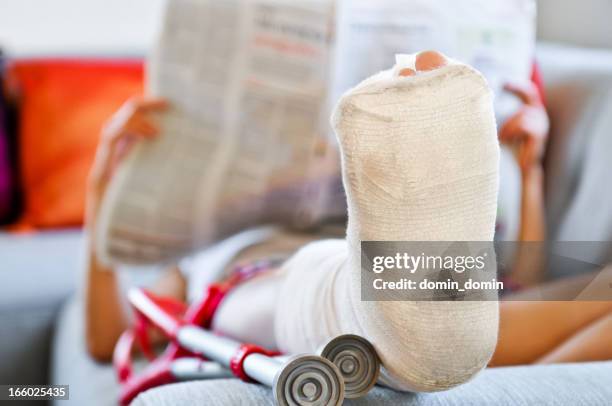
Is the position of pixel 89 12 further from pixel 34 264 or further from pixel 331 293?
pixel 331 293

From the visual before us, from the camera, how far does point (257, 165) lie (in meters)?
1.04

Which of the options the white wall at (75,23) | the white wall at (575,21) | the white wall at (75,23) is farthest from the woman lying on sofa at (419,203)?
the white wall at (75,23)

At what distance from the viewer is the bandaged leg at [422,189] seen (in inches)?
19.9

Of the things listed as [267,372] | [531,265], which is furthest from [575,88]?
[267,372]

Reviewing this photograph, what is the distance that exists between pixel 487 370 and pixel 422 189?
20 centimetres

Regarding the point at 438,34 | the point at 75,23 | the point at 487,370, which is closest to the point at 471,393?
the point at 487,370

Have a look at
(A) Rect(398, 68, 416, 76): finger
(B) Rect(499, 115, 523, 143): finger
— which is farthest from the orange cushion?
(A) Rect(398, 68, 416, 76): finger

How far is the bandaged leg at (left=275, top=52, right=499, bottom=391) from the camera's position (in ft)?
1.66

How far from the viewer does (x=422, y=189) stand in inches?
20.4

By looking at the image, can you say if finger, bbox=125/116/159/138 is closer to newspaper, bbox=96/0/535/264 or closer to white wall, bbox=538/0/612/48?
newspaper, bbox=96/0/535/264

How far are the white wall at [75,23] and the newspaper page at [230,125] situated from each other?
41.1 inches

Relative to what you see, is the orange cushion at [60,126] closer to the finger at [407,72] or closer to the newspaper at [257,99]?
the newspaper at [257,99]

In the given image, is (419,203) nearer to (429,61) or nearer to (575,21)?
(429,61)

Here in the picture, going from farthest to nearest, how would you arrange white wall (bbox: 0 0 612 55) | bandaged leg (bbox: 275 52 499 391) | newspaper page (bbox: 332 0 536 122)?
white wall (bbox: 0 0 612 55), newspaper page (bbox: 332 0 536 122), bandaged leg (bbox: 275 52 499 391)
